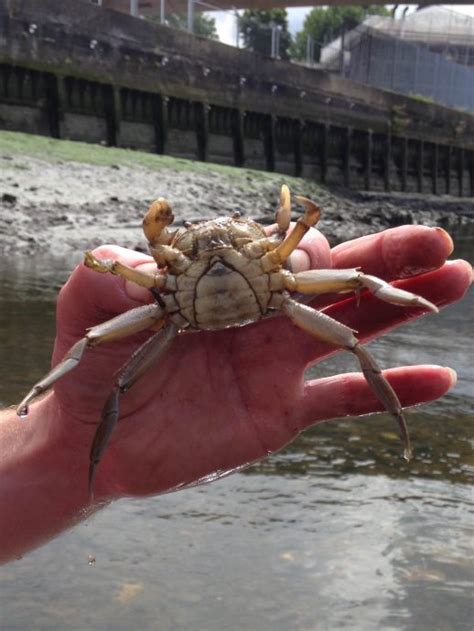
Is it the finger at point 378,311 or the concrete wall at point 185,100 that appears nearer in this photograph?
the finger at point 378,311

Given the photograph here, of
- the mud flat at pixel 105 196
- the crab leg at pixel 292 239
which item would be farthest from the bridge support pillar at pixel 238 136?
the crab leg at pixel 292 239

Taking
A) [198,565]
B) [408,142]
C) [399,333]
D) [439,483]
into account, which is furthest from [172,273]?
[408,142]

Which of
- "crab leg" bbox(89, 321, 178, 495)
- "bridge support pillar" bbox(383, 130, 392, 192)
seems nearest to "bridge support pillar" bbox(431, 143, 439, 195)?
"bridge support pillar" bbox(383, 130, 392, 192)

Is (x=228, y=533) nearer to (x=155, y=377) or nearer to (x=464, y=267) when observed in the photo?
(x=155, y=377)

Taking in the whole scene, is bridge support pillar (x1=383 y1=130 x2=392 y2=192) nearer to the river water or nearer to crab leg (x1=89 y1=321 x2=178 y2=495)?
the river water

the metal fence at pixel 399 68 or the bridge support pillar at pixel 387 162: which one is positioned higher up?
the metal fence at pixel 399 68

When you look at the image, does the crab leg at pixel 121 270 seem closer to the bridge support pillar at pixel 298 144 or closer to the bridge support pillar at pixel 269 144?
the bridge support pillar at pixel 269 144
